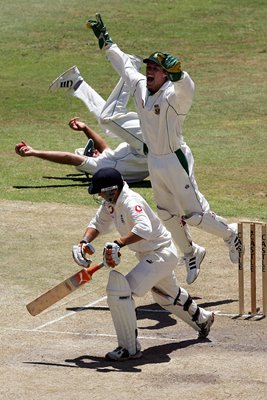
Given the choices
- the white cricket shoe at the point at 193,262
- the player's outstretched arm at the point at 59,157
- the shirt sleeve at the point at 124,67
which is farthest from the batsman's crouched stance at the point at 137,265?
the player's outstretched arm at the point at 59,157

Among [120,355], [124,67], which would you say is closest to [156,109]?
[124,67]

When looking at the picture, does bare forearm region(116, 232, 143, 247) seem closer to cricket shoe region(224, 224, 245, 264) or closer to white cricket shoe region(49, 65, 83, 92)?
cricket shoe region(224, 224, 245, 264)

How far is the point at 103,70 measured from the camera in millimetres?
24453

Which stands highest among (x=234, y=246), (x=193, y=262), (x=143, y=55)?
(x=234, y=246)

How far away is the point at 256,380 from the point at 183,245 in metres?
2.92

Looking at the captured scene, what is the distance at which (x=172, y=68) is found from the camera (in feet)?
36.4

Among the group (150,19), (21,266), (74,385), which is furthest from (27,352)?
(150,19)

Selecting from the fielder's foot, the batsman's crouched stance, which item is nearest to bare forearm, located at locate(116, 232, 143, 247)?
the batsman's crouched stance

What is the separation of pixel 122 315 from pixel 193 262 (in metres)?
2.26

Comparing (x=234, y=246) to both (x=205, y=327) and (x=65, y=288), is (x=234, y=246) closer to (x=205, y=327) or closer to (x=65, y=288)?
(x=205, y=327)

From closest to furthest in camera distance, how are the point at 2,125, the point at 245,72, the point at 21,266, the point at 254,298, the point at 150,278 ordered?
the point at 150,278, the point at 254,298, the point at 21,266, the point at 2,125, the point at 245,72

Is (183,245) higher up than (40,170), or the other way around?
(183,245)

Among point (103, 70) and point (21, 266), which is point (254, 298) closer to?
point (21, 266)

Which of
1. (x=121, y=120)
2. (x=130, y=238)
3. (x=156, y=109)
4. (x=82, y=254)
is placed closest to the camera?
(x=130, y=238)
